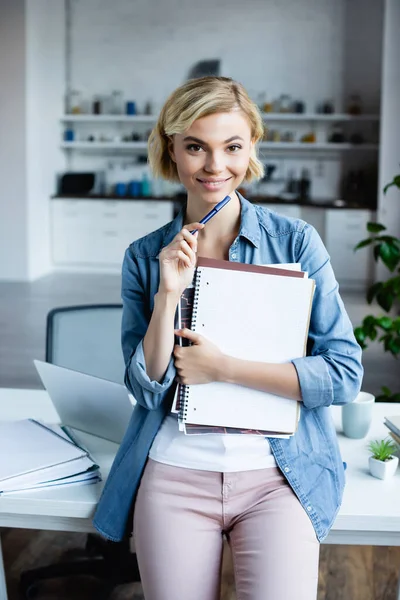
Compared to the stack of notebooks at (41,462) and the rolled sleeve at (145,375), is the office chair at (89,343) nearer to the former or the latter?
the stack of notebooks at (41,462)

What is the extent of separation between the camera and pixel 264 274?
1.35m

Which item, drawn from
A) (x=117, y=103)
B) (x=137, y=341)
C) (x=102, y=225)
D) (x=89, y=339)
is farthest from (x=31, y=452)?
(x=117, y=103)

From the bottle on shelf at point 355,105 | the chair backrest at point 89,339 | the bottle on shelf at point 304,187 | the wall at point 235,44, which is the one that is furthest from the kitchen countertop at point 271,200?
the chair backrest at point 89,339

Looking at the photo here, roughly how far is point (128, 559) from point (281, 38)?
774 cm

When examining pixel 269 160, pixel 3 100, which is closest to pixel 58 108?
pixel 3 100

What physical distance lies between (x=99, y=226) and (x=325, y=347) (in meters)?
7.49

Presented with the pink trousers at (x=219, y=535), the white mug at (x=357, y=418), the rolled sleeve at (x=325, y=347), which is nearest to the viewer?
the pink trousers at (x=219, y=535)

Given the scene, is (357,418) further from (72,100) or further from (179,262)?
(72,100)

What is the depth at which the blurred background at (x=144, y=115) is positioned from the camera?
7.89m

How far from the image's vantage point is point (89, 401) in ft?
5.28

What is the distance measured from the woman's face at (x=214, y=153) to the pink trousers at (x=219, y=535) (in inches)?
20.7

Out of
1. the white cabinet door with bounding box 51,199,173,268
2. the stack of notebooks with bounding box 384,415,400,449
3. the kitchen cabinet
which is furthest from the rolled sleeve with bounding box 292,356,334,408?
the white cabinet door with bounding box 51,199,173,268

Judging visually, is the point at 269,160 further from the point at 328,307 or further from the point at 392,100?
the point at 328,307

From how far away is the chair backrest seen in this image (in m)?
2.31
